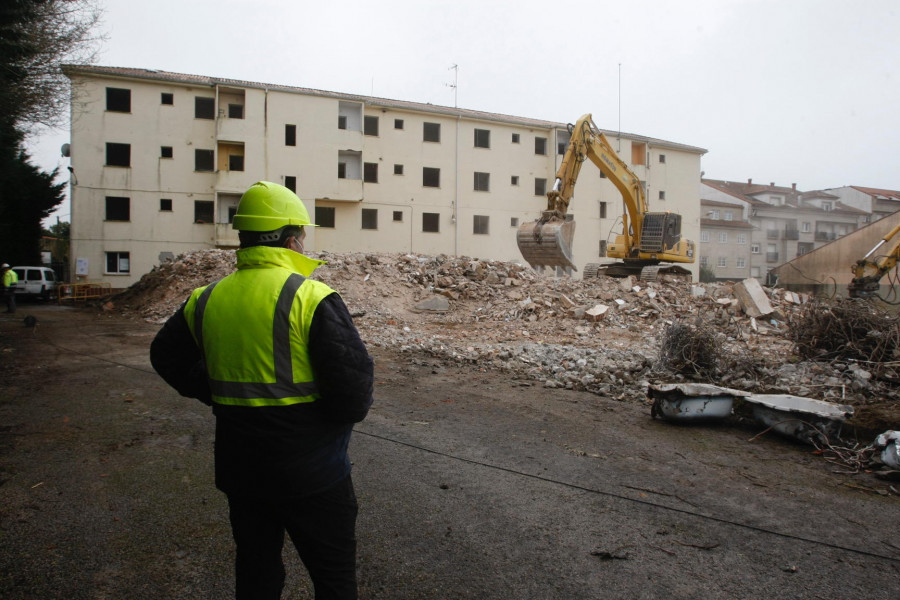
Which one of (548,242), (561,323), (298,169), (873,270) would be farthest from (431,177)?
(873,270)

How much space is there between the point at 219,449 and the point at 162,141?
32.1 metres

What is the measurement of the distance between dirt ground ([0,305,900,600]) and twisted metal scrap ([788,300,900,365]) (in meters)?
3.06

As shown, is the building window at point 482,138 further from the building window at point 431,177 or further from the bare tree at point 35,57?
the bare tree at point 35,57

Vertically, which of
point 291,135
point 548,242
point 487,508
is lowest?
point 487,508

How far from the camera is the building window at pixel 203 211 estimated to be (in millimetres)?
29875

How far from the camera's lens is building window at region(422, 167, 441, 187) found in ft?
109

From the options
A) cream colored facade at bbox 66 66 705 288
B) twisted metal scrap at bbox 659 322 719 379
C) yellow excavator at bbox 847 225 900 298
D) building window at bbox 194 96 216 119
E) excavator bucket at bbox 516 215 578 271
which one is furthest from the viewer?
building window at bbox 194 96 216 119

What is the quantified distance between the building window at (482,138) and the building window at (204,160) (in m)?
15.0

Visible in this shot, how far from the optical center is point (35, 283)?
26.2 metres

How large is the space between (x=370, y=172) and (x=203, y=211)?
9305 millimetres

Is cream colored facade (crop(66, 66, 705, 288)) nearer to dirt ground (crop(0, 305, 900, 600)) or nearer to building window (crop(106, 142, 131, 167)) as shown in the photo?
building window (crop(106, 142, 131, 167))

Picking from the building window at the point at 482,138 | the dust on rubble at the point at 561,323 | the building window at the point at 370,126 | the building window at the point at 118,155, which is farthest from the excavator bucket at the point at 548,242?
the building window at the point at 118,155

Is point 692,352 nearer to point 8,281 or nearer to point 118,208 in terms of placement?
point 8,281

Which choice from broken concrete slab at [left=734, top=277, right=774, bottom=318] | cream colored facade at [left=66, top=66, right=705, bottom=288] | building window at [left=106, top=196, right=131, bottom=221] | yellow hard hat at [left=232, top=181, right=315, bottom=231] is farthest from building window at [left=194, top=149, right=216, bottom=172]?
yellow hard hat at [left=232, top=181, right=315, bottom=231]
